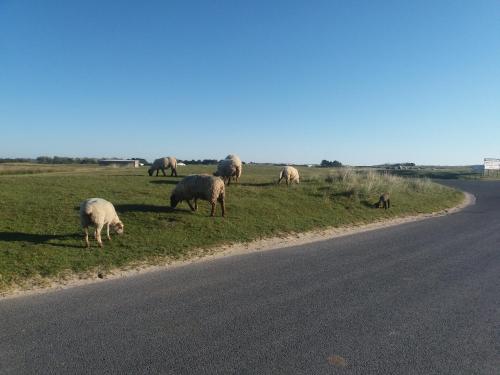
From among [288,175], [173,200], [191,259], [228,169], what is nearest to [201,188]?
[173,200]

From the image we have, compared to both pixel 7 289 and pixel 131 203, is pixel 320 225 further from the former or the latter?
pixel 7 289

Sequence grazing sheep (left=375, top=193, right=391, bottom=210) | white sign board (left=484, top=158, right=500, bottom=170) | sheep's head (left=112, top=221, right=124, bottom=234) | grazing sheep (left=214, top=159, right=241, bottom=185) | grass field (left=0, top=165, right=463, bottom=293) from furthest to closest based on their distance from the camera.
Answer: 1. white sign board (left=484, top=158, right=500, bottom=170)
2. grazing sheep (left=214, top=159, right=241, bottom=185)
3. grazing sheep (left=375, top=193, right=391, bottom=210)
4. sheep's head (left=112, top=221, right=124, bottom=234)
5. grass field (left=0, top=165, right=463, bottom=293)

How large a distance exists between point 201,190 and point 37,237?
6.91 metres

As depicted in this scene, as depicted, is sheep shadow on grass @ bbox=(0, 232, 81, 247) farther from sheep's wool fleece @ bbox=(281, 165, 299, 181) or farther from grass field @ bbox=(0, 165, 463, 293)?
sheep's wool fleece @ bbox=(281, 165, 299, 181)

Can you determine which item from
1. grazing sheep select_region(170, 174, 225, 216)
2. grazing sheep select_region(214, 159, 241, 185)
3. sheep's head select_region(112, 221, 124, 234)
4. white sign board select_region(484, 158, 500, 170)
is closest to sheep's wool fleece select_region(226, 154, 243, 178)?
grazing sheep select_region(214, 159, 241, 185)

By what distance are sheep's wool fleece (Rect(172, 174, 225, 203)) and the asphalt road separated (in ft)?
18.4

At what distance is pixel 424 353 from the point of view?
5.96m

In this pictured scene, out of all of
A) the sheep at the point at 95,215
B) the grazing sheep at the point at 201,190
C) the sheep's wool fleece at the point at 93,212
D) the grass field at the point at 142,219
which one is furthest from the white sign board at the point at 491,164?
the sheep's wool fleece at the point at 93,212

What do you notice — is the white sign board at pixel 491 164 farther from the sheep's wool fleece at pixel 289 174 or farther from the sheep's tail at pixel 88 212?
the sheep's tail at pixel 88 212

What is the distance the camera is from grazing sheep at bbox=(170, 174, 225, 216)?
17.1 m

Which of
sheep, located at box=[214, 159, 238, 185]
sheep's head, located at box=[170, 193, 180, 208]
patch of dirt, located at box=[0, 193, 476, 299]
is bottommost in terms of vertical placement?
patch of dirt, located at box=[0, 193, 476, 299]

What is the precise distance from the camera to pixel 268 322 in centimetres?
710

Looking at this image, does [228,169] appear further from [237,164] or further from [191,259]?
[191,259]

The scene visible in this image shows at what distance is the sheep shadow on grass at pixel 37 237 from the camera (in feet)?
38.8
